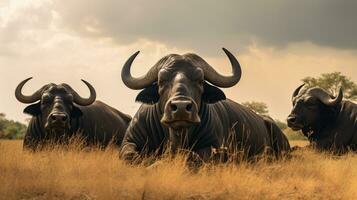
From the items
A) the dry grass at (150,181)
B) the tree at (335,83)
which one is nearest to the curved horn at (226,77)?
the dry grass at (150,181)

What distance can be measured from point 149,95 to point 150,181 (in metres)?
1.54

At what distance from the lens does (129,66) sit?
7887 mm

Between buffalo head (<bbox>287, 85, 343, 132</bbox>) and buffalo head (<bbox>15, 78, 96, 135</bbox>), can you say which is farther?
buffalo head (<bbox>287, 85, 343, 132</bbox>)

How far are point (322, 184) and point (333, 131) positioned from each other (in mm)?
5339

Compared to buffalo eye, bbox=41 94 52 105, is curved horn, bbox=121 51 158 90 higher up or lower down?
higher up

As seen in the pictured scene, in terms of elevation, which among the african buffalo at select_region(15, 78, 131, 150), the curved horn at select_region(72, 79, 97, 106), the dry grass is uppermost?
the curved horn at select_region(72, 79, 97, 106)

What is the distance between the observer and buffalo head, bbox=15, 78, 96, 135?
9.84 meters

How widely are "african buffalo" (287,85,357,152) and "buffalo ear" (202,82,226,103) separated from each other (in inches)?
196

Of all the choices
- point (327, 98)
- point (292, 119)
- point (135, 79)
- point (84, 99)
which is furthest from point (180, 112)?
point (327, 98)

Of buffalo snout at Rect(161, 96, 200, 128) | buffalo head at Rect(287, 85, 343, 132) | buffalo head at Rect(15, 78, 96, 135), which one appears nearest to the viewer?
buffalo snout at Rect(161, 96, 200, 128)

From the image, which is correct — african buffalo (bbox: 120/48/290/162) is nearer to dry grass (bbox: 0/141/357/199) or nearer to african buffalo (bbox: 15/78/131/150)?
dry grass (bbox: 0/141/357/199)

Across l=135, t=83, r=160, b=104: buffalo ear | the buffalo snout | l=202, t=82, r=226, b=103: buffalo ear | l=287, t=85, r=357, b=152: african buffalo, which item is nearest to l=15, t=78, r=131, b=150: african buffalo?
l=135, t=83, r=160, b=104: buffalo ear

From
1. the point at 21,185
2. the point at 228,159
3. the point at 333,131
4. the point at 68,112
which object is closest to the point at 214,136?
the point at 228,159

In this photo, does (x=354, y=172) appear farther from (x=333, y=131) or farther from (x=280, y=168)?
(x=333, y=131)
